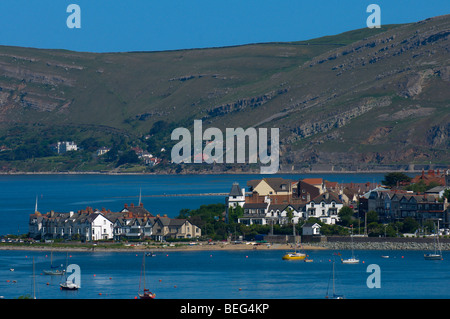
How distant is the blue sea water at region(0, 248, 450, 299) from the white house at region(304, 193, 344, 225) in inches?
480

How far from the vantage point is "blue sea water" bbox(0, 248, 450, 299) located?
191ft

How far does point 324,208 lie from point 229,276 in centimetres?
3216

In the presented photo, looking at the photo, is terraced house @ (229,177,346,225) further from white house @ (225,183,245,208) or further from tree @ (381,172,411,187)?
tree @ (381,172,411,187)

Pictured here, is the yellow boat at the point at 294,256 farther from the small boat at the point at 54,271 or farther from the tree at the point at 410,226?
the small boat at the point at 54,271

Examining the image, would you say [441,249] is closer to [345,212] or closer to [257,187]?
[345,212]

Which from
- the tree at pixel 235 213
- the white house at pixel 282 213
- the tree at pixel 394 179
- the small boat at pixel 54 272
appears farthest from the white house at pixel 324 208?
the small boat at pixel 54 272

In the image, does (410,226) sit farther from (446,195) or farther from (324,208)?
(324,208)

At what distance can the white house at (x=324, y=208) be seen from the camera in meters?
96.9

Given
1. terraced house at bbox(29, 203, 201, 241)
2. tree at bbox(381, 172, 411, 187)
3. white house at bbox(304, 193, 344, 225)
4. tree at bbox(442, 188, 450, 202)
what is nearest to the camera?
terraced house at bbox(29, 203, 201, 241)

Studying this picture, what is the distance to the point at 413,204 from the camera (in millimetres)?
94125

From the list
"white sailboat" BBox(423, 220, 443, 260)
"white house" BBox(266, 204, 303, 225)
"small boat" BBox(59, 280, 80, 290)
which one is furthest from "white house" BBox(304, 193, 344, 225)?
"small boat" BBox(59, 280, 80, 290)

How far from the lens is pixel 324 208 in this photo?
9794cm

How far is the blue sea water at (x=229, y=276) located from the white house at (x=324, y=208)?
12194mm
